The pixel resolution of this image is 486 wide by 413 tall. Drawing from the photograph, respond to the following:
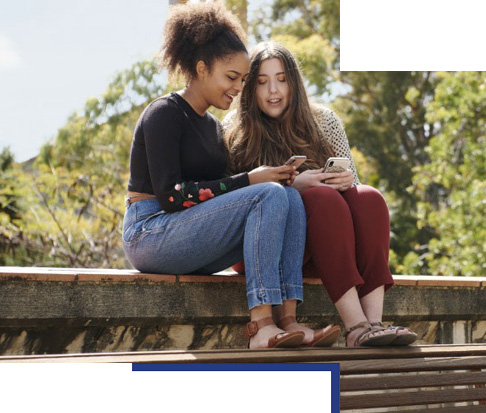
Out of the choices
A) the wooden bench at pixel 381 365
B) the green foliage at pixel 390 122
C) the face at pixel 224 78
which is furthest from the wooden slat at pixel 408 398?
the green foliage at pixel 390 122

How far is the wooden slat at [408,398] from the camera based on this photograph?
2453 mm

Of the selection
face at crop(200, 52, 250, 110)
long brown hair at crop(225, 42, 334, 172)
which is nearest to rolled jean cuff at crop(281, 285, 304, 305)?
long brown hair at crop(225, 42, 334, 172)

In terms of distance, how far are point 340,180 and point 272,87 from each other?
60 centimetres

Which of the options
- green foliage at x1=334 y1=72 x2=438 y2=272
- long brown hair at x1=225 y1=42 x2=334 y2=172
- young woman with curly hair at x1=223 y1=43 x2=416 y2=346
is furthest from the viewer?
green foliage at x1=334 y1=72 x2=438 y2=272

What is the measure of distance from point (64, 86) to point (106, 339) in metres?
14.2

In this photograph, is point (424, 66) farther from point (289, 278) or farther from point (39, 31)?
point (39, 31)

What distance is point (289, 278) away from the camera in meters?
3.04

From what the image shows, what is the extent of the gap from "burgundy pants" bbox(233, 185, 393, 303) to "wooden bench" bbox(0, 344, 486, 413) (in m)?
0.32

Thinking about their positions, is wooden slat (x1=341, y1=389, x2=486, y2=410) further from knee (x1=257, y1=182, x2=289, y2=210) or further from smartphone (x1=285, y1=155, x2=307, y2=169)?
smartphone (x1=285, y1=155, x2=307, y2=169)

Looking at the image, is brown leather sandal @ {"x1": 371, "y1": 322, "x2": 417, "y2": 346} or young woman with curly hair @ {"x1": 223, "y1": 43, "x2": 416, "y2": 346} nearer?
brown leather sandal @ {"x1": 371, "y1": 322, "x2": 417, "y2": 346}

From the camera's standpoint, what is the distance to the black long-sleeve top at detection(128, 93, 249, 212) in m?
3.18

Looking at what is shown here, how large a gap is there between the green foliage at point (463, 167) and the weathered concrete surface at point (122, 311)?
585 cm

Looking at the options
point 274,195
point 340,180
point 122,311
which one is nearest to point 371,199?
point 340,180

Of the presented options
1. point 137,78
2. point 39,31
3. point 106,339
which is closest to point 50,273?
point 106,339
